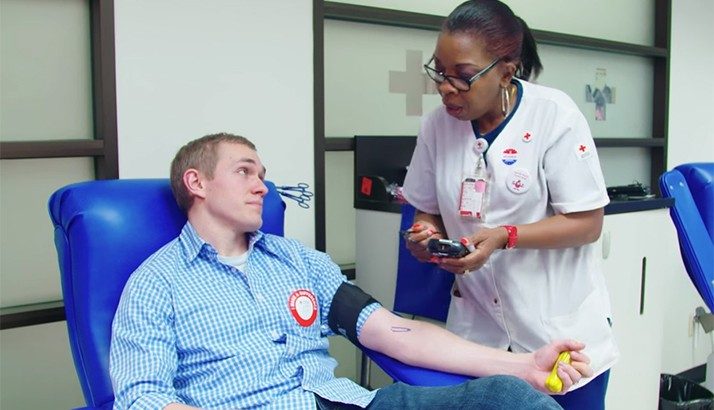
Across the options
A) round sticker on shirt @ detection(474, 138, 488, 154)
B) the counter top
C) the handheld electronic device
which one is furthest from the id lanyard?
the counter top

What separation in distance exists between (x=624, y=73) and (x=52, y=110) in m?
2.64

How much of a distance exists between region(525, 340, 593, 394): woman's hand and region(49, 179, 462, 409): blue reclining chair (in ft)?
0.60

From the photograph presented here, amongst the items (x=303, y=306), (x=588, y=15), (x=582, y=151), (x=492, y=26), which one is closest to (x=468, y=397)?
(x=303, y=306)

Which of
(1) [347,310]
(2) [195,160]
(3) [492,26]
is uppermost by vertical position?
(3) [492,26]

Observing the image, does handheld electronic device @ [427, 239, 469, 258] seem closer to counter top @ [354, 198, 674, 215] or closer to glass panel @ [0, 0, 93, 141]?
counter top @ [354, 198, 674, 215]

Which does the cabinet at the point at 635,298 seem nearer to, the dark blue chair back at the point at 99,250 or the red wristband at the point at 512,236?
the red wristband at the point at 512,236

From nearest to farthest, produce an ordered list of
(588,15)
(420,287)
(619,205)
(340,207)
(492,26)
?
(492,26) < (420,287) < (619,205) < (340,207) < (588,15)

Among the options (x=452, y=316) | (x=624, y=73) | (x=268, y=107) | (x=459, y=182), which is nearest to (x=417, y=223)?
(x=459, y=182)

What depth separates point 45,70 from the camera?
1.83 metres

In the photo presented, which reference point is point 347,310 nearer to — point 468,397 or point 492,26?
point 468,397

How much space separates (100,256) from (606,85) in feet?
8.66

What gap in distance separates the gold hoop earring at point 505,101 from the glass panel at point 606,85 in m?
1.64

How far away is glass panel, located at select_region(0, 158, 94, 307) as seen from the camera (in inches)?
70.9

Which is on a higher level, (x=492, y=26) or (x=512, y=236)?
(x=492, y=26)
